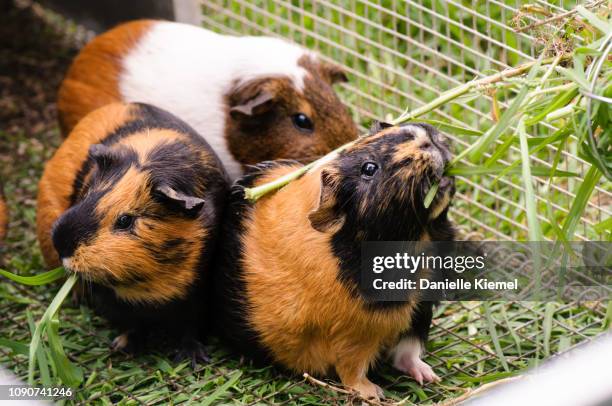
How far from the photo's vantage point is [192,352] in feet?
10.8

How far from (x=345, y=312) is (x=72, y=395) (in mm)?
1050

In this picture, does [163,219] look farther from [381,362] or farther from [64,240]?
[381,362]

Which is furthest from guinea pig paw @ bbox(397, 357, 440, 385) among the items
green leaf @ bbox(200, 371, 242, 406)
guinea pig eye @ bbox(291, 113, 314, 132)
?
guinea pig eye @ bbox(291, 113, 314, 132)

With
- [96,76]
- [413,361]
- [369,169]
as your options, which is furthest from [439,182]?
[96,76]

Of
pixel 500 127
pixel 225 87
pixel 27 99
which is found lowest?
pixel 27 99

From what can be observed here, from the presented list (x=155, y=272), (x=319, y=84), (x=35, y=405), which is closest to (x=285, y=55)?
(x=319, y=84)

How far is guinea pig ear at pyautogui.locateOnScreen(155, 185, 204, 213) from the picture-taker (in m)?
3.02

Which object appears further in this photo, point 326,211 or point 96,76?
point 96,76

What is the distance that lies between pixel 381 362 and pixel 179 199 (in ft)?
3.32

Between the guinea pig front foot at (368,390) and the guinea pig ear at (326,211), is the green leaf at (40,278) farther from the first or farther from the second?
the guinea pig front foot at (368,390)

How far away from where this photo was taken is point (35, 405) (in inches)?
59.2

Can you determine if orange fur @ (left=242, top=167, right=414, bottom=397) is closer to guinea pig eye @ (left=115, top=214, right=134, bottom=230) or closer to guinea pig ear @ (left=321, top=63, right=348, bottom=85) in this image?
guinea pig eye @ (left=115, top=214, right=134, bottom=230)

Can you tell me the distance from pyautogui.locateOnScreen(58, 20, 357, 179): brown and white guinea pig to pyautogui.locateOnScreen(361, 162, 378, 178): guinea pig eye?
44.9 inches

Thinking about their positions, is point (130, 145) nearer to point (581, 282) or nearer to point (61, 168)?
point (61, 168)
